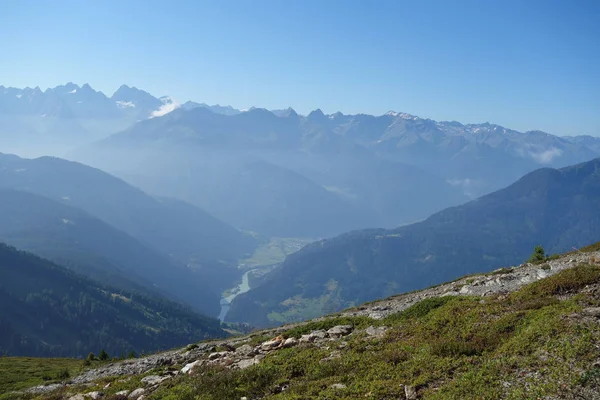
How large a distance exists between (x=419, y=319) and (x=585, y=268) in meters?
11.9

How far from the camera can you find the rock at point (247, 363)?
2450cm

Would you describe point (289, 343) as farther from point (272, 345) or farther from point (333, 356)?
point (333, 356)

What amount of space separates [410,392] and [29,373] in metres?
47.7

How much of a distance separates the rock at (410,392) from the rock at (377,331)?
8.77 metres

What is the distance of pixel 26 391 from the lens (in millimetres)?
35625

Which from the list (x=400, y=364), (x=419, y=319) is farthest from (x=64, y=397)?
(x=419, y=319)

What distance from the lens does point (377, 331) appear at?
89.5ft

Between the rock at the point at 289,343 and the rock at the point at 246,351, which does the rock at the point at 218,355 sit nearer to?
the rock at the point at 246,351

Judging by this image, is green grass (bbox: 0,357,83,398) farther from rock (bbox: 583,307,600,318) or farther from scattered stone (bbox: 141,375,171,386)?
rock (bbox: 583,307,600,318)

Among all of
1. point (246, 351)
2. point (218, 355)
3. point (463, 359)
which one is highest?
point (463, 359)

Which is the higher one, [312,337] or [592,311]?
[592,311]

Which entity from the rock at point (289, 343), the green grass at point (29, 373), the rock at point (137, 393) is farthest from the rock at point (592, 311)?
the green grass at point (29, 373)

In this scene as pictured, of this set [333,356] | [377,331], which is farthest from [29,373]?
[377,331]

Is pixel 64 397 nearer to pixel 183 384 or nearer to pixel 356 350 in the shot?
pixel 183 384
